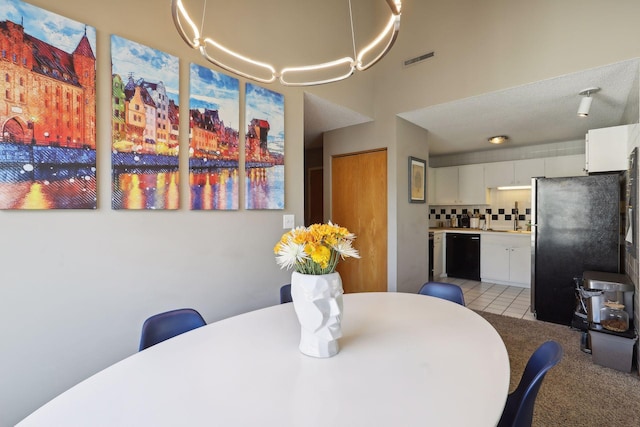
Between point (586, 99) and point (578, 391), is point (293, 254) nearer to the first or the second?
point (578, 391)

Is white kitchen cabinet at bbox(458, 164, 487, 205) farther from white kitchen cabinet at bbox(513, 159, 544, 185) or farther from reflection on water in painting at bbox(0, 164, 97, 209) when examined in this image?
reflection on water in painting at bbox(0, 164, 97, 209)

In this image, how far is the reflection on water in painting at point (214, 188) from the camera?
2.04 meters

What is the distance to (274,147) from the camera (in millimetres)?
2529

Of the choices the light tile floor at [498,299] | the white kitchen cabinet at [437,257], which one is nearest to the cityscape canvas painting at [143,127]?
the light tile floor at [498,299]

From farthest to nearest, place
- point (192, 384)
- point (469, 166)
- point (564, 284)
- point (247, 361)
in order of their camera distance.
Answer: point (469, 166) → point (564, 284) → point (247, 361) → point (192, 384)

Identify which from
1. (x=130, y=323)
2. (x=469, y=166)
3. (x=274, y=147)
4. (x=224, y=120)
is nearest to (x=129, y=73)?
(x=224, y=120)

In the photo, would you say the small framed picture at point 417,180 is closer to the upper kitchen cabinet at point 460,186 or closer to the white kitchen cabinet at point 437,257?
the white kitchen cabinet at point 437,257

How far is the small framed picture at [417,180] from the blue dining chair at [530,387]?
2.62 metres

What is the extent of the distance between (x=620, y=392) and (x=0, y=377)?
368 cm

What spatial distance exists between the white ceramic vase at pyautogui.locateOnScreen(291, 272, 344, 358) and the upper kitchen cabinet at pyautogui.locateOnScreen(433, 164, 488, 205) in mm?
5150

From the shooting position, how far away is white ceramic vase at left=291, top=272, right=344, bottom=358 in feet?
3.68

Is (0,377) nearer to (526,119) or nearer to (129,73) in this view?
(129,73)

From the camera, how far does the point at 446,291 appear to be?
7.12 feet

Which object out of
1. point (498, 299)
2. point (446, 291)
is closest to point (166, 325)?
point (446, 291)
